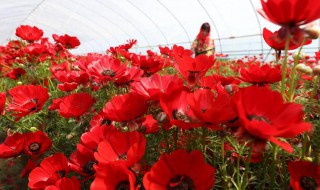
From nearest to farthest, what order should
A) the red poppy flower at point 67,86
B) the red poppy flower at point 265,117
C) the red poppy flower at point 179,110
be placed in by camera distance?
the red poppy flower at point 265,117 < the red poppy flower at point 179,110 < the red poppy flower at point 67,86

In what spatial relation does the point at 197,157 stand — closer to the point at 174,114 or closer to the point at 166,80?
the point at 174,114

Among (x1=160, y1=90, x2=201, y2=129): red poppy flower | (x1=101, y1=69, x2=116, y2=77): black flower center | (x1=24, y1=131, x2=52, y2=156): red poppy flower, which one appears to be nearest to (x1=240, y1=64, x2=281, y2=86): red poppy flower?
(x1=160, y1=90, x2=201, y2=129): red poppy flower

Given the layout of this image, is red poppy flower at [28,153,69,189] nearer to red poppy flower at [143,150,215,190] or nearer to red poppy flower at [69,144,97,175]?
red poppy flower at [69,144,97,175]

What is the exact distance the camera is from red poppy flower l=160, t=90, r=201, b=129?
0.46 meters

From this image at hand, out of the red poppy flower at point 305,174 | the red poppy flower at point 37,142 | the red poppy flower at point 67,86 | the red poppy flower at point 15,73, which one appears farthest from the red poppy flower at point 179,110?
the red poppy flower at point 15,73

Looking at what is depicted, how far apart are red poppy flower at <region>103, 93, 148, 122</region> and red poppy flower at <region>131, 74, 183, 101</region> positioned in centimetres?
2

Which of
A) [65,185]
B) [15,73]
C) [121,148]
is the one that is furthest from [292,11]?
[15,73]

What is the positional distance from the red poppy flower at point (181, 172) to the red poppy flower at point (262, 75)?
272 mm

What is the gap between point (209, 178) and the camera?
19.0 inches

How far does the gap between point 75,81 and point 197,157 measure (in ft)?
2.25

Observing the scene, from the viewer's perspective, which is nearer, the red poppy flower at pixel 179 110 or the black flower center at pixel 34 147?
the red poppy flower at pixel 179 110

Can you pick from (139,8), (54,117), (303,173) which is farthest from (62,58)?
(139,8)

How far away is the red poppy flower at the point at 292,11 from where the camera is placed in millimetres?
384

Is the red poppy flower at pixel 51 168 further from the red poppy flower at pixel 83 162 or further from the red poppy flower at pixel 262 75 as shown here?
the red poppy flower at pixel 262 75
